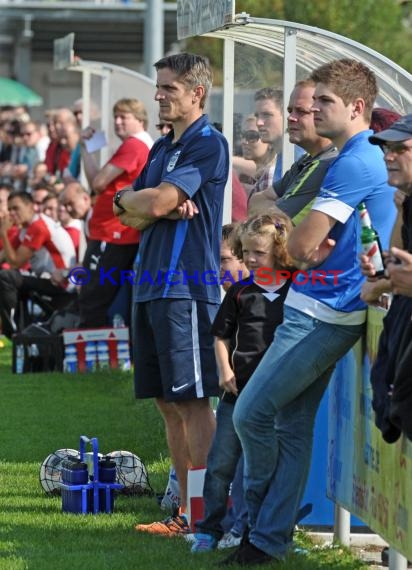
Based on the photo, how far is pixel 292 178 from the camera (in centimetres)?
684

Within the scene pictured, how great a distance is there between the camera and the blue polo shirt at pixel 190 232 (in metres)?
6.77

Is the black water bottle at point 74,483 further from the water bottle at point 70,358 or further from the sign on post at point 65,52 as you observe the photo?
the sign on post at point 65,52

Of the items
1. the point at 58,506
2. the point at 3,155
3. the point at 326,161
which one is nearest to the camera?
A: the point at 326,161

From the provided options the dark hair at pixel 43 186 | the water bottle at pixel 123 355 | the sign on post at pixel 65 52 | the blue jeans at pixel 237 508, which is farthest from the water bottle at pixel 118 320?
the blue jeans at pixel 237 508

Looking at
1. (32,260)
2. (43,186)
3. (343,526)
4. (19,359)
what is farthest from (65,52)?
(343,526)

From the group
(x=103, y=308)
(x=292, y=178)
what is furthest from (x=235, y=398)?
(x=103, y=308)

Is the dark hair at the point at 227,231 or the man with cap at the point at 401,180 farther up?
the man with cap at the point at 401,180

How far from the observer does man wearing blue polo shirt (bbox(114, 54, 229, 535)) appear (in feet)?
22.2

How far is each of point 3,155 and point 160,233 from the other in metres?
16.5

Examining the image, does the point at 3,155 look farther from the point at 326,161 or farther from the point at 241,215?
the point at 326,161

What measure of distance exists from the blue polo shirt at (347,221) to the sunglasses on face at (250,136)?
2627 mm

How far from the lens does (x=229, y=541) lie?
645 cm

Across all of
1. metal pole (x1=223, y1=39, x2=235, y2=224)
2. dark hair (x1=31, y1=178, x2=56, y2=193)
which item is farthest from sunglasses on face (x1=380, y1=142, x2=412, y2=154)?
dark hair (x1=31, y1=178, x2=56, y2=193)

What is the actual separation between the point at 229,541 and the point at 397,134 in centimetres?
237
